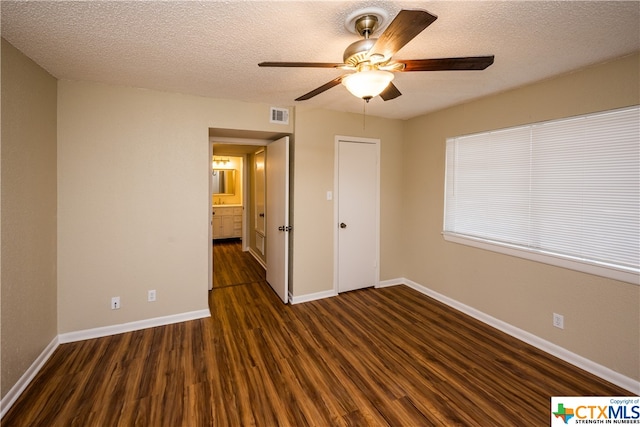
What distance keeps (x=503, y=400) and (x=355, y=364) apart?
1.03 m

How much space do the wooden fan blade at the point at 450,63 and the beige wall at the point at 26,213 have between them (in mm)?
2539

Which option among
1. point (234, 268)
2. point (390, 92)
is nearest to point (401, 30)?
point (390, 92)

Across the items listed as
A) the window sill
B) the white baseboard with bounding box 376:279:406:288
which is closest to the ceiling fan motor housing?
the window sill

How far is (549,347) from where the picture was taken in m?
2.49

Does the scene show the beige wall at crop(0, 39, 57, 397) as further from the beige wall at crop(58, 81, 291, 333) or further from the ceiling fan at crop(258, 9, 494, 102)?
the ceiling fan at crop(258, 9, 494, 102)

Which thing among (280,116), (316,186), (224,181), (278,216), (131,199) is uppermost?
(280,116)

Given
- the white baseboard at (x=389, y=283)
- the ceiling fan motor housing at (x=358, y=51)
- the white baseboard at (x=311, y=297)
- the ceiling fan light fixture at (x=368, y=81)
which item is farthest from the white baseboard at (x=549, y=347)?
the ceiling fan motor housing at (x=358, y=51)

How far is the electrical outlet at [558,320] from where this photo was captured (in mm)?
2412

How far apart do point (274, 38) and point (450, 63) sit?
1088mm

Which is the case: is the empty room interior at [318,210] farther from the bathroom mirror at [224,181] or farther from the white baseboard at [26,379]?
the bathroom mirror at [224,181]

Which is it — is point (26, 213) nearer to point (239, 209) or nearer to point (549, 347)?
point (549, 347)

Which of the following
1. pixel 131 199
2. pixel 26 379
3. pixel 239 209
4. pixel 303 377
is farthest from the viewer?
pixel 239 209

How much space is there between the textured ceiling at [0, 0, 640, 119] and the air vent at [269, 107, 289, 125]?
72cm

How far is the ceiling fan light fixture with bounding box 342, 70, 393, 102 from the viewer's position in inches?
57.6
